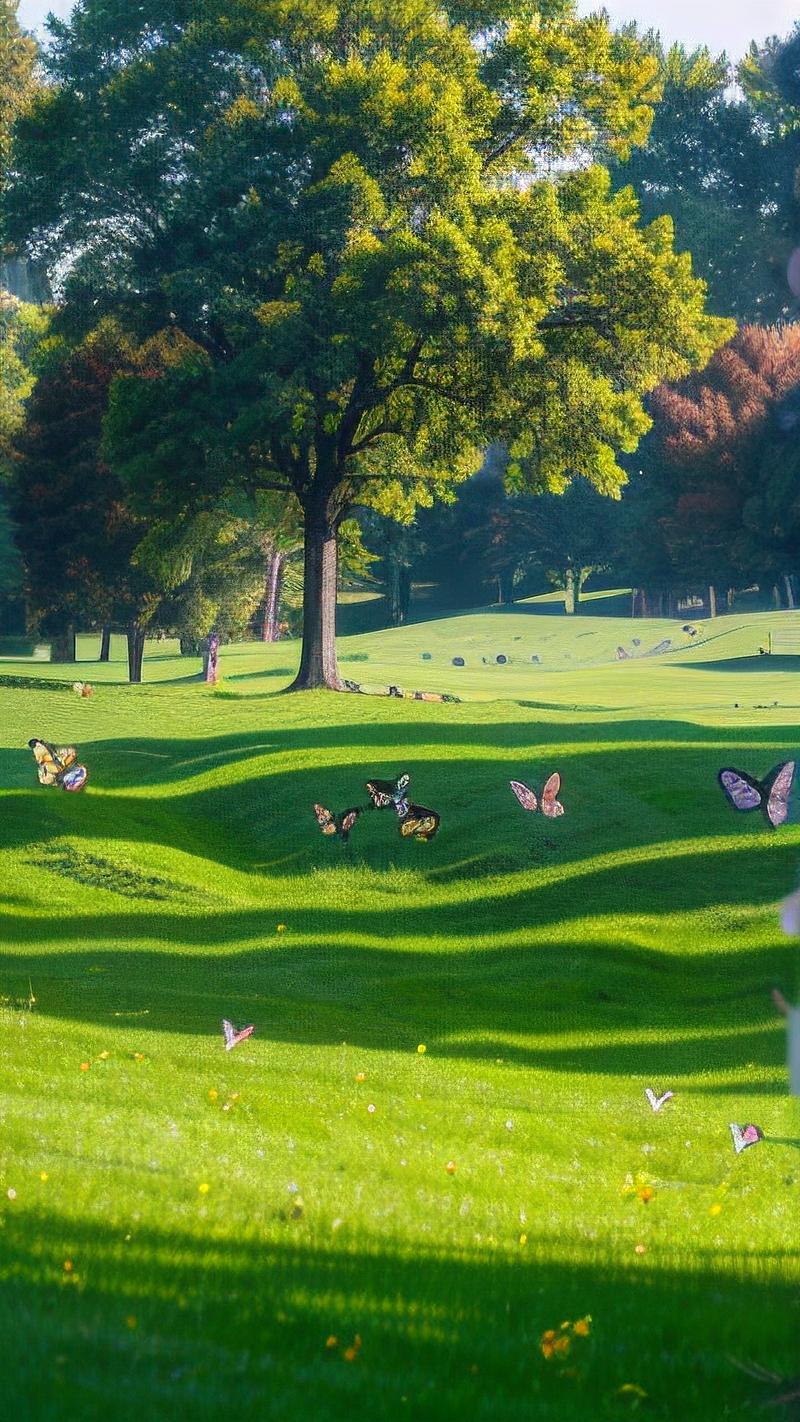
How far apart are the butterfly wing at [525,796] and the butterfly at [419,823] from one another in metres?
1.49

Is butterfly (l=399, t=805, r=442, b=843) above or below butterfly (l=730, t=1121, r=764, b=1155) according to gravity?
above

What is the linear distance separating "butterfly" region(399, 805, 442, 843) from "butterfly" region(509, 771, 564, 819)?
154 centimetres

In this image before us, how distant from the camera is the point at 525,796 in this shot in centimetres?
2702

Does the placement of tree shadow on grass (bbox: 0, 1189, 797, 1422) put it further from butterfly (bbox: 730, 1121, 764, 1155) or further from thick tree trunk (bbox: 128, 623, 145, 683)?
thick tree trunk (bbox: 128, 623, 145, 683)

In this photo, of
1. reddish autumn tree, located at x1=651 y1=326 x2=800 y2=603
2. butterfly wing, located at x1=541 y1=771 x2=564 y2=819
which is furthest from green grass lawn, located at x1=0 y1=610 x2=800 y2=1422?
reddish autumn tree, located at x1=651 y1=326 x2=800 y2=603

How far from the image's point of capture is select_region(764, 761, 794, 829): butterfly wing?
78.8 feet

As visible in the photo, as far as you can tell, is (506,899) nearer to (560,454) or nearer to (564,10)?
(560,454)

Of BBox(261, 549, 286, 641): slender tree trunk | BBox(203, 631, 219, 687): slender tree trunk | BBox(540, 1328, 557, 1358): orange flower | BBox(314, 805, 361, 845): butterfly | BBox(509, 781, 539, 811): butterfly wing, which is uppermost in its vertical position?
BBox(261, 549, 286, 641): slender tree trunk

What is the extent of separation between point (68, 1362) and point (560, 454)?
36.2m

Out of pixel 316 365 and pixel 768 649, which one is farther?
pixel 768 649

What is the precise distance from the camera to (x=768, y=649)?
63469 mm

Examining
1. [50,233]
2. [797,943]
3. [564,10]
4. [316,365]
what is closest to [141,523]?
[50,233]

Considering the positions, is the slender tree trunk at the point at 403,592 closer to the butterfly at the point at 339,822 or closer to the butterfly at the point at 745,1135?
the butterfly at the point at 339,822

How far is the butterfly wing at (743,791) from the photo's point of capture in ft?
77.3
